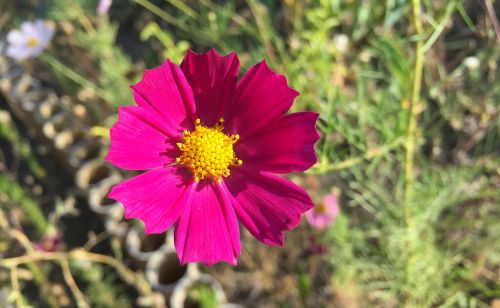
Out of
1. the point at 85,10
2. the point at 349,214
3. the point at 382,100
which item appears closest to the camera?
the point at 382,100

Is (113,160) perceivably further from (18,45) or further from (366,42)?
(18,45)

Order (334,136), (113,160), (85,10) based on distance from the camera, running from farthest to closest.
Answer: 1. (85,10)
2. (334,136)
3. (113,160)

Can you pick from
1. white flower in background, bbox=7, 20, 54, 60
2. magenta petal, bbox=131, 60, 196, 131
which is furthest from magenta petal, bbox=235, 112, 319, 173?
white flower in background, bbox=7, 20, 54, 60

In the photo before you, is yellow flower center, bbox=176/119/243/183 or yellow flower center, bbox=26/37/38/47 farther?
yellow flower center, bbox=26/37/38/47

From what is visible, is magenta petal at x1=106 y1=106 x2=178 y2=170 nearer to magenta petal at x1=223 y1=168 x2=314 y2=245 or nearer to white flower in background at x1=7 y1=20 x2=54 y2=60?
magenta petal at x1=223 y1=168 x2=314 y2=245

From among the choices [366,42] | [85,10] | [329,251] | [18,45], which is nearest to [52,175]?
[18,45]

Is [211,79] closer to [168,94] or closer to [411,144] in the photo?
[168,94]

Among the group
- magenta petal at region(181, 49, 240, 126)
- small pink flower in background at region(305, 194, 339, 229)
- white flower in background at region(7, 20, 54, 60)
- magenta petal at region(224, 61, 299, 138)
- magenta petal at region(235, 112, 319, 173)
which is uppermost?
white flower in background at region(7, 20, 54, 60)

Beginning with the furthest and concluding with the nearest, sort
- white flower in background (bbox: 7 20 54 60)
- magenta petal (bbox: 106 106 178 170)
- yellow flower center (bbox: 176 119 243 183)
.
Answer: white flower in background (bbox: 7 20 54 60)
yellow flower center (bbox: 176 119 243 183)
magenta petal (bbox: 106 106 178 170)
